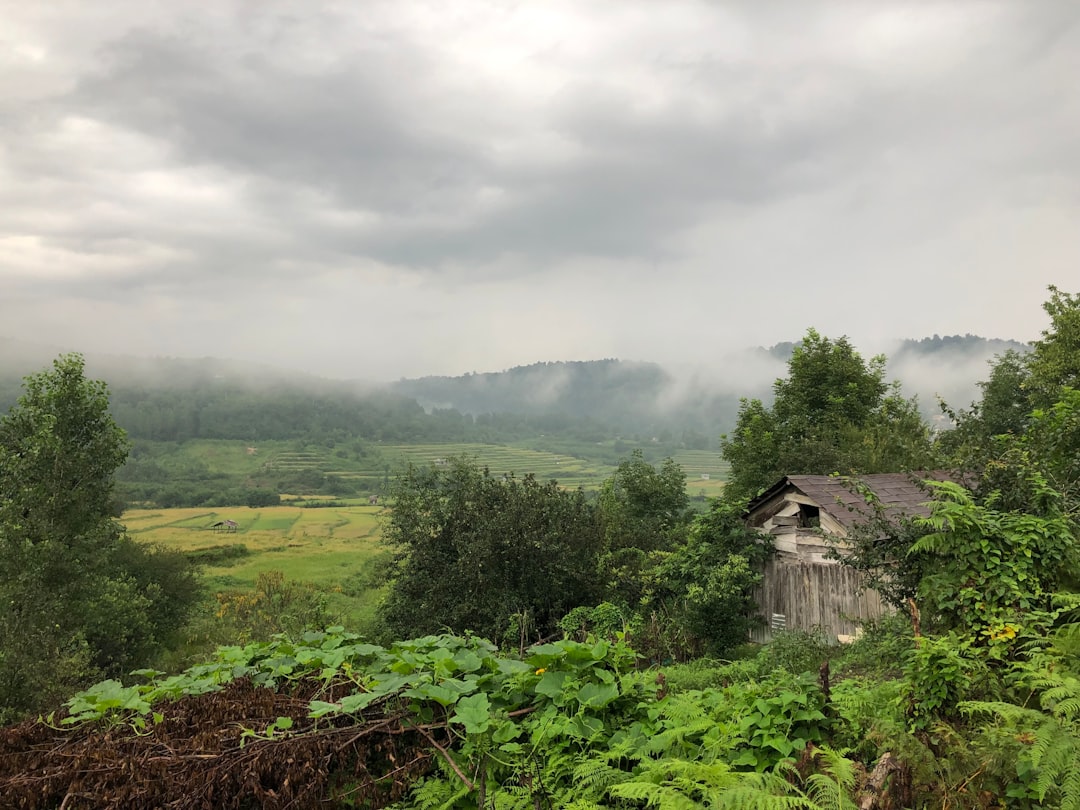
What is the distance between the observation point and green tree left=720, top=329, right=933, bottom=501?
27719 mm

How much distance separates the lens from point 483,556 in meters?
16.7

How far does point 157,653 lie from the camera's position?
72.0ft

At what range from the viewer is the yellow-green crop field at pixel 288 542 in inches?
1508

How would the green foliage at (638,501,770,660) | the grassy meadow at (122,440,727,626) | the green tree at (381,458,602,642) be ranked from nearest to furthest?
1. the green foliage at (638,501,770,660)
2. the green tree at (381,458,602,642)
3. the grassy meadow at (122,440,727,626)

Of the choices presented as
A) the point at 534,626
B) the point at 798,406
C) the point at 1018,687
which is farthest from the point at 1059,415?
the point at 798,406

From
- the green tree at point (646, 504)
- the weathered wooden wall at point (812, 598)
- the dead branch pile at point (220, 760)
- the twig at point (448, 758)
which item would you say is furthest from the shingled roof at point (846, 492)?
the dead branch pile at point (220, 760)

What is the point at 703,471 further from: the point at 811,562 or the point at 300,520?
the point at 811,562

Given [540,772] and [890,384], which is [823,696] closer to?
[540,772]

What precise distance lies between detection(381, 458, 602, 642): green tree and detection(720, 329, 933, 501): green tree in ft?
39.3

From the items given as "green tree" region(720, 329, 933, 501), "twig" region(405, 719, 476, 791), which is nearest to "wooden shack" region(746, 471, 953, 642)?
"green tree" region(720, 329, 933, 501)

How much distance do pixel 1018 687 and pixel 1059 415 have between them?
612 centimetres

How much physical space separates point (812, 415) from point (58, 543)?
31.3 m

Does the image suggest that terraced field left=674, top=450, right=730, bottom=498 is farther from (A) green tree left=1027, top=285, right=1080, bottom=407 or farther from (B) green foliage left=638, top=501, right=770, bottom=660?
(B) green foliage left=638, top=501, right=770, bottom=660

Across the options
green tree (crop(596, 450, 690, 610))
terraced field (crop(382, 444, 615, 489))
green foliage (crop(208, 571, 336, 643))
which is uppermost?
green tree (crop(596, 450, 690, 610))
